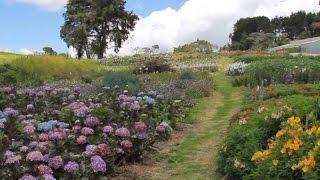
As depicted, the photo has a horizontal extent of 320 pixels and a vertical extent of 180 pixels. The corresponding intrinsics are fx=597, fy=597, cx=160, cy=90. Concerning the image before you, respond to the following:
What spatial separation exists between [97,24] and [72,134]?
139 ft

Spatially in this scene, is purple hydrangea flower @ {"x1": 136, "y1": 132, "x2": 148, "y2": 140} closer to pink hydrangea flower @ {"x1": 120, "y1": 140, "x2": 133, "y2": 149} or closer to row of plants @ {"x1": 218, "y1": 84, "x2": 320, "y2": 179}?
pink hydrangea flower @ {"x1": 120, "y1": 140, "x2": 133, "y2": 149}

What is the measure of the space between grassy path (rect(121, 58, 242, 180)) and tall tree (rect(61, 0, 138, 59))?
A: 34.3 meters

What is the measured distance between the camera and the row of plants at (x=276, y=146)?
5.37 m

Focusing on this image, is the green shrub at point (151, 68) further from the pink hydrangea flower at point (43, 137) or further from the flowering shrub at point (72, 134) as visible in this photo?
the pink hydrangea flower at point (43, 137)

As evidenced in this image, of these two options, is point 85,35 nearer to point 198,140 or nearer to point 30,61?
point 30,61

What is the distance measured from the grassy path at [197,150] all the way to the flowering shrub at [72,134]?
36 centimetres

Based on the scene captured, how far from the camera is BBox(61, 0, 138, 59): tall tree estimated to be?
48375mm

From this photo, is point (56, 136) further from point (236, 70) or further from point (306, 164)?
point (236, 70)

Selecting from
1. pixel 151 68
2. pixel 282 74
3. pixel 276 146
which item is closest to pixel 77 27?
pixel 151 68

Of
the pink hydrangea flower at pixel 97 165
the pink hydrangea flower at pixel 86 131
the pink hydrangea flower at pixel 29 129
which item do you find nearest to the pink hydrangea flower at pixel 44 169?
the pink hydrangea flower at pixel 97 165

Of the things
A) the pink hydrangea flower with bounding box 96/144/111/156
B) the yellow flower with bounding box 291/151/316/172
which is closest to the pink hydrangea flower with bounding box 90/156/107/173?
the pink hydrangea flower with bounding box 96/144/111/156

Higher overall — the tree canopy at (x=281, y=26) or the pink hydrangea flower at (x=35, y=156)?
the tree canopy at (x=281, y=26)

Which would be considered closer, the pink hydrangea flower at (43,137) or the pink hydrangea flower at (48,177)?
the pink hydrangea flower at (48,177)

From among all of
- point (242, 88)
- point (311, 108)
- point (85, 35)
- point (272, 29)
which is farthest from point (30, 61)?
point (272, 29)
